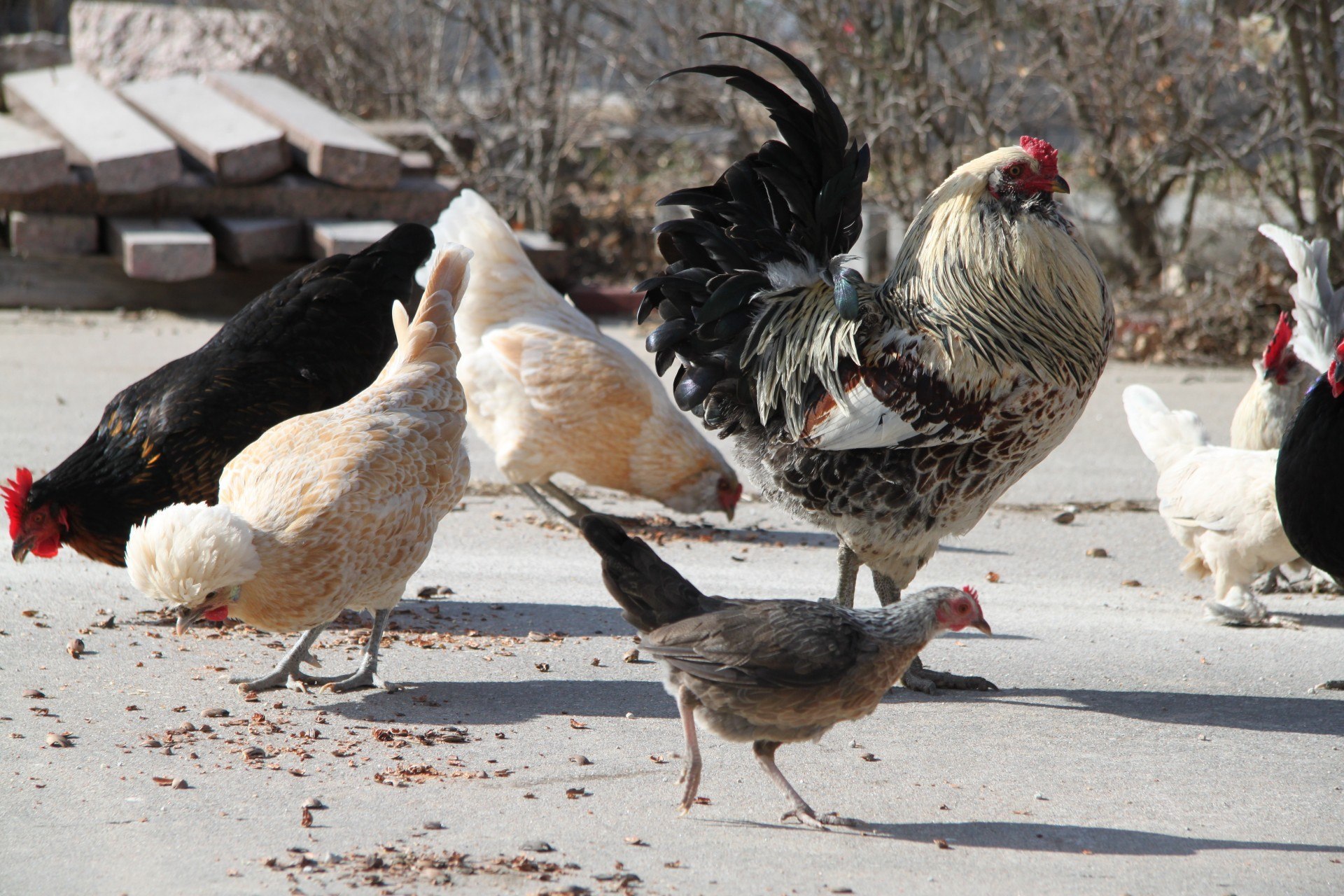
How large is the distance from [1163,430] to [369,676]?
13.3 feet

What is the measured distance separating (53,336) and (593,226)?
18.4 feet

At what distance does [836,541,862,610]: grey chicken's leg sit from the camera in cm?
496

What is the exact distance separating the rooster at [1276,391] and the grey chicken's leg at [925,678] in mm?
2292

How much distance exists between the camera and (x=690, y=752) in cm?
364

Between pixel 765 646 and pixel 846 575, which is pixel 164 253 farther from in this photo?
pixel 765 646

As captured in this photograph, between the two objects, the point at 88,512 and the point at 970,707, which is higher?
the point at 88,512

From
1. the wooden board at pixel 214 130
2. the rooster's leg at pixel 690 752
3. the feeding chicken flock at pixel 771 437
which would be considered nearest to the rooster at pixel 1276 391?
the feeding chicken flock at pixel 771 437

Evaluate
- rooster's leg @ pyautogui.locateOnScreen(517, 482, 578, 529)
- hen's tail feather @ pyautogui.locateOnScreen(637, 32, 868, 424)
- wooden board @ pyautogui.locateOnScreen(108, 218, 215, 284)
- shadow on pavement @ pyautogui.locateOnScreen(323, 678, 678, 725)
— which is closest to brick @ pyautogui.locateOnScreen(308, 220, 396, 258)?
wooden board @ pyautogui.locateOnScreen(108, 218, 215, 284)

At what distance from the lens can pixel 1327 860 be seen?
3469mm

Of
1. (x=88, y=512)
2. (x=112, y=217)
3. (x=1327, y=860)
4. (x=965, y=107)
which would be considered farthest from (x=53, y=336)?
(x=1327, y=860)

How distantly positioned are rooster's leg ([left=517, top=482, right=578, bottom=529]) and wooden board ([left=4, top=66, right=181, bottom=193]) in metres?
6.10

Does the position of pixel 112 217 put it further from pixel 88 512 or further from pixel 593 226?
pixel 88 512

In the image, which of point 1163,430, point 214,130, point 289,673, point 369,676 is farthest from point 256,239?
point 1163,430

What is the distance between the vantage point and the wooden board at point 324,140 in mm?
11758
